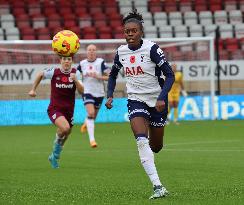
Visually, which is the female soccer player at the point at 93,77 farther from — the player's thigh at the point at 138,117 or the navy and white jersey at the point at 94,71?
the player's thigh at the point at 138,117

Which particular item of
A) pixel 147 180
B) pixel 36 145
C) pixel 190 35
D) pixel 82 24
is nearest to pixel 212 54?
pixel 190 35

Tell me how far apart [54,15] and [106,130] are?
42.4 feet

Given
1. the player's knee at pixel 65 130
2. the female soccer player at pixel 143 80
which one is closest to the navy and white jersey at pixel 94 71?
the player's knee at pixel 65 130

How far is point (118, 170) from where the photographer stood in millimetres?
14719

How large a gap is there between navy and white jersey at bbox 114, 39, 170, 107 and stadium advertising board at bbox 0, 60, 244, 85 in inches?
759

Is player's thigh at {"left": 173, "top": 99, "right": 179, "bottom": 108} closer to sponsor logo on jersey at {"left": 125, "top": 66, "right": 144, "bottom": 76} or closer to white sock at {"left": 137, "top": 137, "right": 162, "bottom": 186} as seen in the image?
sponsor logo on jersey at {"left": 125, "top": 66, "right": 144, "bottom": 76}

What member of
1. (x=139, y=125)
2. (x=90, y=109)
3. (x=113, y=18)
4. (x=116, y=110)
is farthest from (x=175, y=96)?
(x=139, y=125)

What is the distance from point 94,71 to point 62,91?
6.60 metres

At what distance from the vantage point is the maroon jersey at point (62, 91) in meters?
16.0

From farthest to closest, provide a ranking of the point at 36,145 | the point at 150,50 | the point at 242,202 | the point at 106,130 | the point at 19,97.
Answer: the point at 19,97
the point at 106,130
the point at 36,145
the point at 150,50
the point at 242,202

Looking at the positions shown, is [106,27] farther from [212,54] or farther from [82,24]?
[212,54]

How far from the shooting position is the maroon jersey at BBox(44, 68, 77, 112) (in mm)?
15977

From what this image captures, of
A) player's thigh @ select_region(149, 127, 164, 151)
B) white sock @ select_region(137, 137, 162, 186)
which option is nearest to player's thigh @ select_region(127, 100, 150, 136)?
white sock @ select_region(137, 137, 162, 186)

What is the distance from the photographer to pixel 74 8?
40156 mm
